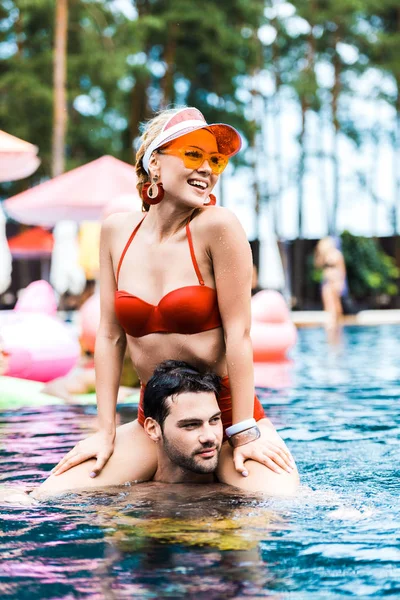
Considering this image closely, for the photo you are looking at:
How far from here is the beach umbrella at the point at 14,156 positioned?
9.16 metres

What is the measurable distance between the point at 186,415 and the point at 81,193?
9.78 metres

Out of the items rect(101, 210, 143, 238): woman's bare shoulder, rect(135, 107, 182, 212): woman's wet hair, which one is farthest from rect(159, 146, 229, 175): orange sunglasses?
rect(101, 210, 143, 238): woman's bare shoulder

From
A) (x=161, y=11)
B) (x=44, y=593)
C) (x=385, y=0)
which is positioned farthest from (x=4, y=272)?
(x=385, y=0)

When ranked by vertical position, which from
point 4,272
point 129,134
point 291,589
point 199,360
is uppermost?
point 129,134

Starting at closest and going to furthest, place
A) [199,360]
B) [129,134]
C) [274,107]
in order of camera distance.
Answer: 1. [199,360]
2. [129,134]
3. [274,107]

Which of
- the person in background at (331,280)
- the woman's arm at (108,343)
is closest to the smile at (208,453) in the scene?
the woman's arm at (108,343)

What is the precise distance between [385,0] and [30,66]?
10.8 meters

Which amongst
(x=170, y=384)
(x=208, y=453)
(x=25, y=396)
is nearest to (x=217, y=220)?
(x=170, y=384)

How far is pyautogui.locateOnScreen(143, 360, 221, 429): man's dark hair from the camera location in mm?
3594

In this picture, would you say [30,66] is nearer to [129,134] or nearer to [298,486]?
[129,134]

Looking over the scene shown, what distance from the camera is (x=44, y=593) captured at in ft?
8.46

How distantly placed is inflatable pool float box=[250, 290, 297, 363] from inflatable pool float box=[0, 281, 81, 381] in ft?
9.15

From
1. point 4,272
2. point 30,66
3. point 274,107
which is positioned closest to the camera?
point 4,272

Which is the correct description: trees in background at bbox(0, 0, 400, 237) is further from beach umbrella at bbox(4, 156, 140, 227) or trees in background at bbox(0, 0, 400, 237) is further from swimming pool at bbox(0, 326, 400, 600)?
swimming pool at bbox(0, 326, 400, 600)
